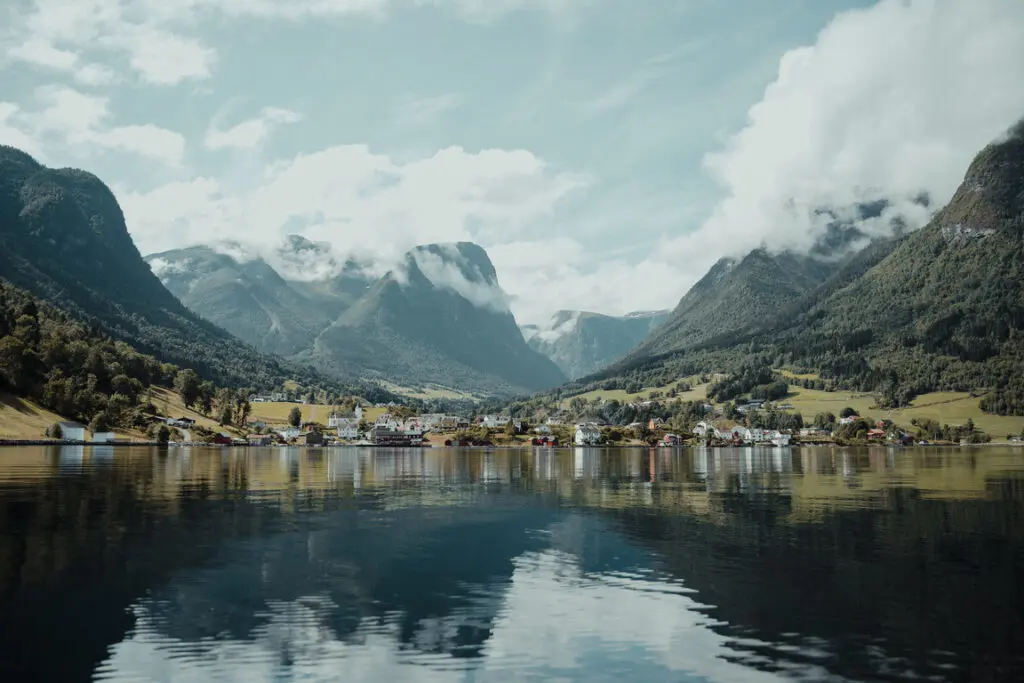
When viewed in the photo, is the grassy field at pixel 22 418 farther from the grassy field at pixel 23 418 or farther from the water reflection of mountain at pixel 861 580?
the water reflection of mountain at pixel 861 580

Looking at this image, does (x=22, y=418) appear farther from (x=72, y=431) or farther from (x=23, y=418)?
(x=72, y=431)

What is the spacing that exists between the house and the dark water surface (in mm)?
111409

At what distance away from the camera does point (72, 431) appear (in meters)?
166

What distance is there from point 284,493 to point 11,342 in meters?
135

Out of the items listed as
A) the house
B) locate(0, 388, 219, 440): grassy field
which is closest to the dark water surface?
locate(0, 388, 219, 440): grassy field

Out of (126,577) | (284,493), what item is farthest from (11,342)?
(126,577)

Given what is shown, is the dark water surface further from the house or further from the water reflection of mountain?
the house

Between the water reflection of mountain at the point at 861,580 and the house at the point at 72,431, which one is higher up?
the house at the point at 72,431

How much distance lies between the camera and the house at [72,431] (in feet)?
534

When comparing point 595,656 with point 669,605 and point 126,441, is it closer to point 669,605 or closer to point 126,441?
point 669,605

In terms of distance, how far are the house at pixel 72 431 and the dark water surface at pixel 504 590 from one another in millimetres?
111409

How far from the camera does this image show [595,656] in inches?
952

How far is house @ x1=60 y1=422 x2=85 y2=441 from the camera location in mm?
162750

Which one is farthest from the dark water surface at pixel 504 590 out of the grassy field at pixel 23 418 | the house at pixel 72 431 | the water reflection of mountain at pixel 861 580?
the house at pixel 72 431
